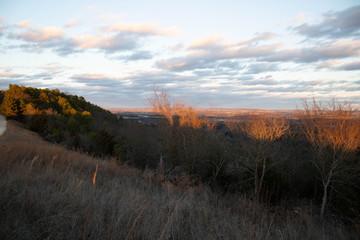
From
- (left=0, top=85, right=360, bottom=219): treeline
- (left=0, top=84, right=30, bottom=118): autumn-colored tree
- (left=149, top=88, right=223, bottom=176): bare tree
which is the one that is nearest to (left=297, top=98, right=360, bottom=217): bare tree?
(left=0, top=85, right=360, bottom=219): treeline

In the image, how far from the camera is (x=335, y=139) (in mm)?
15039

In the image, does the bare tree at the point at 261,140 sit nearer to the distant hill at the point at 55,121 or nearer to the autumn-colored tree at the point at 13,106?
the distant hill at the point at 55,121

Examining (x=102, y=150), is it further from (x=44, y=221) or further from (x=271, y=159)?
(x=44, y=221)

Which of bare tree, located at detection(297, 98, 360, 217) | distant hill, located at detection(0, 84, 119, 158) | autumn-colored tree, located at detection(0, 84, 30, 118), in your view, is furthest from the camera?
autumn-colored tree, located at detection(0, 84, 30, 118)

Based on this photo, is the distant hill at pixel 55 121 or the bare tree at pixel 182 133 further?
the distant hill at pixel 55 121

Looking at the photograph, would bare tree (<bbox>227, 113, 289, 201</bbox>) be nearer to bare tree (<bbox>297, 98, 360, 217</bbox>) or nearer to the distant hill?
bare tree (<bbox>297, 98, 360, 217</bbox>)

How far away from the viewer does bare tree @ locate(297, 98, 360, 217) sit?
14.3 meters

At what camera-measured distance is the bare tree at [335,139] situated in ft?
47.1

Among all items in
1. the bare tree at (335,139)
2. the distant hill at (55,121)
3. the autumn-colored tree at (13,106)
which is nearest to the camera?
the bare tree at (335,139)

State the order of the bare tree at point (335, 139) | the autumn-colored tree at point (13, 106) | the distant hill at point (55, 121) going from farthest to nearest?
the autumn-colored tree at point (13, 106) → the distant hill at point (55, 121) → the bare tree at point (335, 139)

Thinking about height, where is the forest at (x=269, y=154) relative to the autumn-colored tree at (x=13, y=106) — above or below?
below

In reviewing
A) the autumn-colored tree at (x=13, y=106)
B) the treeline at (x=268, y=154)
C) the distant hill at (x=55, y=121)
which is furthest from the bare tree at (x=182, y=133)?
the autumn-colored tree at (x=13, y=106)

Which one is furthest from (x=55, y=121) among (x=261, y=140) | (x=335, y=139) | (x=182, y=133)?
(x=335, y=139)

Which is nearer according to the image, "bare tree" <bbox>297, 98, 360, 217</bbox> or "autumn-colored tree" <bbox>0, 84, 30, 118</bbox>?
"bare tree" <bbox>297, 98, 360, 217</bbox>
